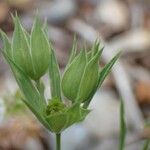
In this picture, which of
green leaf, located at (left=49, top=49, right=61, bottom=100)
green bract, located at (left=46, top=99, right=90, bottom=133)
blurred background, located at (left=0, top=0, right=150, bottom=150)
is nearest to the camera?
green bract, located at (left=46, top=99, right=90, bottom=133)

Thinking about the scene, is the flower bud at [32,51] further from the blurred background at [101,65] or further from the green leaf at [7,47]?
the blurred background at [101,65]

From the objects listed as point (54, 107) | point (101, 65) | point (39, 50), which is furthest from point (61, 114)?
point (101, 65)

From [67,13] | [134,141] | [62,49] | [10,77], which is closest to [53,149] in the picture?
[134,141]

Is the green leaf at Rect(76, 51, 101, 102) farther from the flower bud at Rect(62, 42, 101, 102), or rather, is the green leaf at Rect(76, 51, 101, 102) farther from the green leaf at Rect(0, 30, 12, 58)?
the green leaf at Rect(0, 30, 12, 58)

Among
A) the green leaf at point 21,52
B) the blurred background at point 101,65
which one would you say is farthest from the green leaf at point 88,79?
Result: the blurred background at point 101,65

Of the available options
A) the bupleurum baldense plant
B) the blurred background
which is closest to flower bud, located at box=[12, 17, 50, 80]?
the bupleurum baldense plant

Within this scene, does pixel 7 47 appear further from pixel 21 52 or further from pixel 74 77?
pixel 74 77

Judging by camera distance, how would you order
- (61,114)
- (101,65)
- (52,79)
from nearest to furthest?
(61,114) < (52,79) < (101,65)
